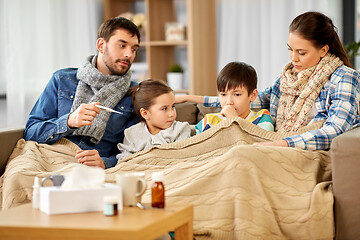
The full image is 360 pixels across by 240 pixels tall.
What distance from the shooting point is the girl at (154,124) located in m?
2.57

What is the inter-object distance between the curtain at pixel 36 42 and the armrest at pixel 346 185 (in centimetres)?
264

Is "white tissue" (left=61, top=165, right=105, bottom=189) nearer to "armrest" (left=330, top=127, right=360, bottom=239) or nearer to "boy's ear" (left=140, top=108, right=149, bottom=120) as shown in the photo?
"armrest" (left=330, top=127, right=360, bottom=239)

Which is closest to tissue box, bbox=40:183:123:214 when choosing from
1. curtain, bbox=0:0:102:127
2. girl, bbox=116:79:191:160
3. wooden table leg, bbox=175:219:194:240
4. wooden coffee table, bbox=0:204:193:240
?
wooden coffee table, bbox=0:204:193:240

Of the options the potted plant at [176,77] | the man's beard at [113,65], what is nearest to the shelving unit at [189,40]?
the potted plant at [176,77]

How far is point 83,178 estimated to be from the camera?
1.65m

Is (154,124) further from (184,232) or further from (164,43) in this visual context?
(164,43)

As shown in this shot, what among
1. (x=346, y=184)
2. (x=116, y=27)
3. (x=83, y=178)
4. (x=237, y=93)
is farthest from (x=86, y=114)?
(x=346, y=184)

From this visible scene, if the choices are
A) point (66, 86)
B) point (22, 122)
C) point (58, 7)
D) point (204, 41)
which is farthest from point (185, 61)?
point (66, 86)

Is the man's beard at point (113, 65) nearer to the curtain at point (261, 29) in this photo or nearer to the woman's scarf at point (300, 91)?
the woman's scarf at point (300, 91)

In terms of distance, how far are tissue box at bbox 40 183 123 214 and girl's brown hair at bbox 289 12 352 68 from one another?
121cm

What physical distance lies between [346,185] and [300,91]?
65 cm

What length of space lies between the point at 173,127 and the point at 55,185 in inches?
34.9

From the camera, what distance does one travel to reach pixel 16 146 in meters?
2.57

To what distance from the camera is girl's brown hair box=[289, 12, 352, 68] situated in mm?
2424
